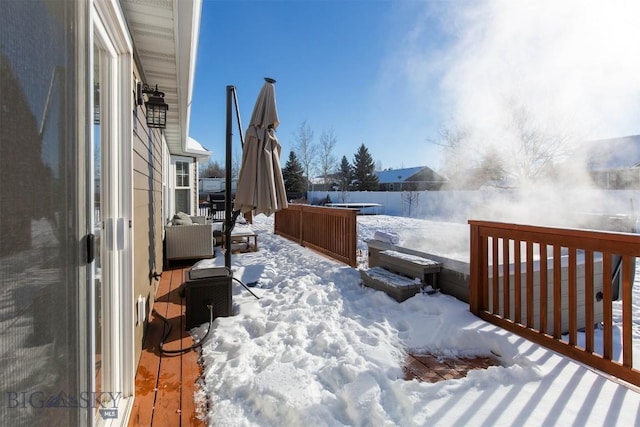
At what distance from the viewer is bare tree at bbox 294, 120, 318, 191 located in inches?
1054

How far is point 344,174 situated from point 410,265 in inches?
1179

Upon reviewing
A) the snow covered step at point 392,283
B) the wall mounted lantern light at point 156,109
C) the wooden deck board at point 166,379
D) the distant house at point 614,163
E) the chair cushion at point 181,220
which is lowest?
the wooden deck board at point 166,379

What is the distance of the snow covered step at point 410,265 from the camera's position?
3.60 meters

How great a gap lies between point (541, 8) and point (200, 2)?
791cm

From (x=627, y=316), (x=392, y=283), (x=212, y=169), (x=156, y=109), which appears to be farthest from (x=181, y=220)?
(x=212, y=169)

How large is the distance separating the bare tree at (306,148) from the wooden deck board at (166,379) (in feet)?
79.8

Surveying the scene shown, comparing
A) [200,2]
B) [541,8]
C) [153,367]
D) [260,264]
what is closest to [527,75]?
[541,8]

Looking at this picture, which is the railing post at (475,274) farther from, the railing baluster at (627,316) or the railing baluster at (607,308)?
the railing baluster at (627,316)

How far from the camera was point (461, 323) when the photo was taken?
2838mm

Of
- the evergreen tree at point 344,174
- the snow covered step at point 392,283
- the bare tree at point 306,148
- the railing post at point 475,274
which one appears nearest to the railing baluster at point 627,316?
the railing post at point 475,274

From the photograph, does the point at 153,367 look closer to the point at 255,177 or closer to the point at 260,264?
the point at 255,177

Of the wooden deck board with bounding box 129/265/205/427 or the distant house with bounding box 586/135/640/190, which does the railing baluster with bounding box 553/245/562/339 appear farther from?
the distant house with bounding box 586/135/640/190

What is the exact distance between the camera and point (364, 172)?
33.3 m

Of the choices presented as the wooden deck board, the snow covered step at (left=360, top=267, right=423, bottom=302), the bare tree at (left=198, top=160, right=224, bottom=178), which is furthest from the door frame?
the bare tree at (left=198, top=160, right=224, bottom=178)
